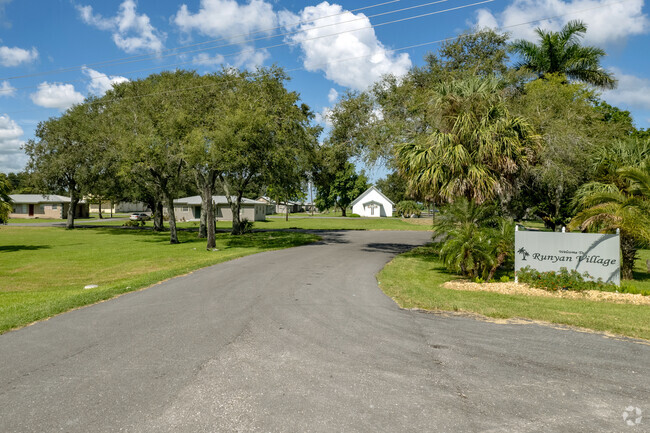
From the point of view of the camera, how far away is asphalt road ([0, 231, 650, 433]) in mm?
4102

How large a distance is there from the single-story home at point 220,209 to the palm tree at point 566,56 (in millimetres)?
39722

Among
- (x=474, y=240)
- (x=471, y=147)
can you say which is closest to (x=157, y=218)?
(x=471, y=147)

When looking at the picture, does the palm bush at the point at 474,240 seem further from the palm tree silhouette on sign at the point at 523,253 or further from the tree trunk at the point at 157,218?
the tree trunk at the point at 157,218

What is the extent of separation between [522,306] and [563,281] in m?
2.91

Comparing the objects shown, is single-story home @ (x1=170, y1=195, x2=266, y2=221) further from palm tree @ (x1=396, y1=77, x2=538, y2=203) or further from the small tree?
palm tree @ (x1=396, y1=77, x2=538, y2=203)

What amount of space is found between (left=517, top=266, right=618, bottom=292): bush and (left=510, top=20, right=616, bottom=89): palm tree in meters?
24.9

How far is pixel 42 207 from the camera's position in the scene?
71.5 metres

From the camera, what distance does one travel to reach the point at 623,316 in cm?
855

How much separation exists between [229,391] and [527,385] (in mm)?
3533

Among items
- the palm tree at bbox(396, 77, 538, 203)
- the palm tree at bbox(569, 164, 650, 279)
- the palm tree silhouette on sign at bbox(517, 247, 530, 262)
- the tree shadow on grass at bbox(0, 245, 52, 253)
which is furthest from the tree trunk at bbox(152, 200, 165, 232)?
the palm tree at bbox(569, 164, 650, 279)

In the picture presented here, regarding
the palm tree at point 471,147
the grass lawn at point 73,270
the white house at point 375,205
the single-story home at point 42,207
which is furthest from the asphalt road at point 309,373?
the single-story home at point 42,207

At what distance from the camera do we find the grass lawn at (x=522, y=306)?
789 centimetres

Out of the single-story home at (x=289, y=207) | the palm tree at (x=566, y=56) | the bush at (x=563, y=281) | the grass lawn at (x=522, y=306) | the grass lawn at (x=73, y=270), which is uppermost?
the palm tree at (x=566, y=56)

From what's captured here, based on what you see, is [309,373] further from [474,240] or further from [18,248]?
[18,248]
